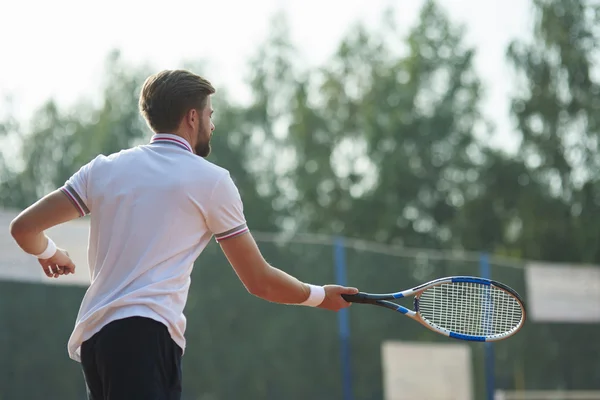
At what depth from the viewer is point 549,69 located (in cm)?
1791

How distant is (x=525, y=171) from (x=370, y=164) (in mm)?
4039

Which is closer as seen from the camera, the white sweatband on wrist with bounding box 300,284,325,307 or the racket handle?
the white sweatband on wrist with bounding box 300,284,325,307

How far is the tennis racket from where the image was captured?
2930mm

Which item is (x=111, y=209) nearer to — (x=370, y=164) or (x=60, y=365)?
(x=60, y=365)

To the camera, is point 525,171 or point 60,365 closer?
point 60,365

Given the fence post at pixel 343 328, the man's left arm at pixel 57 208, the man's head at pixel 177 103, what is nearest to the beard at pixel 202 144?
the man's head at pixel 177 103

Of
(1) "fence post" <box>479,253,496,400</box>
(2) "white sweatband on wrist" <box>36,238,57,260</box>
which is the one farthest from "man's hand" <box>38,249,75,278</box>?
(1) "fence post" <box>479,253,496,400</box>

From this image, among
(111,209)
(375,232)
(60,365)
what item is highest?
(111,209)

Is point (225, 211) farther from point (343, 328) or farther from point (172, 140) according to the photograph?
point (343, 328)

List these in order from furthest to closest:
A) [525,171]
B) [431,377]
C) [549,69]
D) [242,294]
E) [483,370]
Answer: [525,171]
[549,69]
[483,370]
[431,377]
[242,294]

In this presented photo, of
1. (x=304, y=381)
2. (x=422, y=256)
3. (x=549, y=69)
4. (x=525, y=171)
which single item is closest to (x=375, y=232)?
(x=525, y=171)

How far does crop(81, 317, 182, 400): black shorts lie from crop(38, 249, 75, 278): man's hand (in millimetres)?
348

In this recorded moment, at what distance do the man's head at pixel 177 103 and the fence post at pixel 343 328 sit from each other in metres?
5.93

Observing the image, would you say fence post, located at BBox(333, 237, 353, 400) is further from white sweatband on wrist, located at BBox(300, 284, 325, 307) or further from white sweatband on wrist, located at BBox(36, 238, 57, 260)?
white sweatband on wrist, located at BBox(36, 238, 57, 260)
